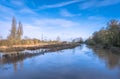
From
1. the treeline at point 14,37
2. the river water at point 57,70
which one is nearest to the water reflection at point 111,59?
the river water at point 57,70

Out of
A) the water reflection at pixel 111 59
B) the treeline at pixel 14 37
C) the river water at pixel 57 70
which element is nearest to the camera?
the river water at pixel 57 70

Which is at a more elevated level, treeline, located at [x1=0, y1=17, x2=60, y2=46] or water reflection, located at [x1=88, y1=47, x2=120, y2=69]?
treeline, located at [x1=0, y1=17, x2=60, y2=46]

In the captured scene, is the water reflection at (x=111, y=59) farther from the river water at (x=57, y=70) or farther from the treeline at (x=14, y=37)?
the treeline at (x=14, y=37)

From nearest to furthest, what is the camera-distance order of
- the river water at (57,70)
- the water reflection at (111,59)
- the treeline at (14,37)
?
1. the river water at (57,70)
2. the water reflection at (111,59)
3. the treeline at (14,37)

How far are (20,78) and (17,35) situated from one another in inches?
2282

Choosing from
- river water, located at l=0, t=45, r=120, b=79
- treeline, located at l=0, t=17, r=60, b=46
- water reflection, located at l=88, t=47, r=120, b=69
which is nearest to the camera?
river water, located at l=0, t=45, r=120, b=79

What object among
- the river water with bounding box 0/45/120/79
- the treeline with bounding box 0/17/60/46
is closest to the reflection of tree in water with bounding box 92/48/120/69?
the river water with bounding box 0/45/120/79

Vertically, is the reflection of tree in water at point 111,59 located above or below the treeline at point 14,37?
below

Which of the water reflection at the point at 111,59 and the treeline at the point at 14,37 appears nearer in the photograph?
the water reflection at the point at 111,59

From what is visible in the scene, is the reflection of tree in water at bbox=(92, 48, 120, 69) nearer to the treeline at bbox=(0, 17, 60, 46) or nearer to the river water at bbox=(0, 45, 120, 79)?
the river water at bbox=(0, 45, 120, 79)

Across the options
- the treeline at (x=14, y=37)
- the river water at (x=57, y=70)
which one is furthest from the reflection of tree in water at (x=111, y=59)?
the treeline at (x=14, y=37)

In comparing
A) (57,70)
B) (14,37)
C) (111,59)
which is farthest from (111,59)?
(14,37)

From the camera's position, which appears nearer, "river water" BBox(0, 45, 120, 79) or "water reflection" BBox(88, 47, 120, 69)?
"river water" BBox(0, 45, 120, 79)

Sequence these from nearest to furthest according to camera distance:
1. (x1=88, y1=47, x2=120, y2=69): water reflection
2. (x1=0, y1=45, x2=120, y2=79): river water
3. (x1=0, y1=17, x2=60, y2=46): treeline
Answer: (x1=0, y1=45, x2=120, y2=79): river water
(x1=88, y1=47, x2=120, y2=69): water reflection
(x1=0, y1=17, x2=60, y2=46): treeline
